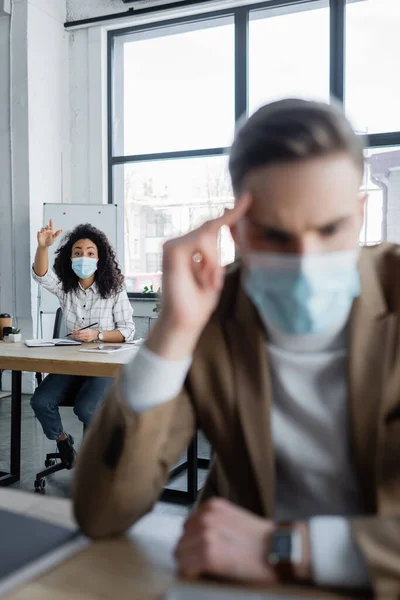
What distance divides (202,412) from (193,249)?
23 cm

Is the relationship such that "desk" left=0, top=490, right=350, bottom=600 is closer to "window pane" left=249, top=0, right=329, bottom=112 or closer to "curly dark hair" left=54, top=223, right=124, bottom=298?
"curly dark hair" left=54, top=223, right=124, bottom=298

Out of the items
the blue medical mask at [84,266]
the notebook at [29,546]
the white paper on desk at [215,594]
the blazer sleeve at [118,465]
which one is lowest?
the notebook at [29,546]

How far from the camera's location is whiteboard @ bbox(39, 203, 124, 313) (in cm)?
540

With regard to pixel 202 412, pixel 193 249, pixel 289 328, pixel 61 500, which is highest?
pixel 193 249

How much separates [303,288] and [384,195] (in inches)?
176

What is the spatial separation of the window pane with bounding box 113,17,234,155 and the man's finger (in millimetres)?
4729

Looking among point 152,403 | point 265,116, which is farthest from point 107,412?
point 265,116

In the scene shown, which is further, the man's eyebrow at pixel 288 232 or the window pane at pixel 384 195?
the window pane at pixel 384 195

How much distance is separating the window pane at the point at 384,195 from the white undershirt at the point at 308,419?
426 centimetres

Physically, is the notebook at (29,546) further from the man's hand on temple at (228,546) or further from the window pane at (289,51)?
the window pane at (289,51)

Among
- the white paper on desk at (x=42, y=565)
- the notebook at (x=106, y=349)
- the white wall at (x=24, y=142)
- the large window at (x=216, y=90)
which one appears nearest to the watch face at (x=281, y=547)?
the white paper on desk at (x=42, y=565)

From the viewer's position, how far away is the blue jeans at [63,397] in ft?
10.0

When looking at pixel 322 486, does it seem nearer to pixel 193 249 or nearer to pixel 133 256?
pixel 193 249

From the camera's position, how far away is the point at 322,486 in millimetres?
837
